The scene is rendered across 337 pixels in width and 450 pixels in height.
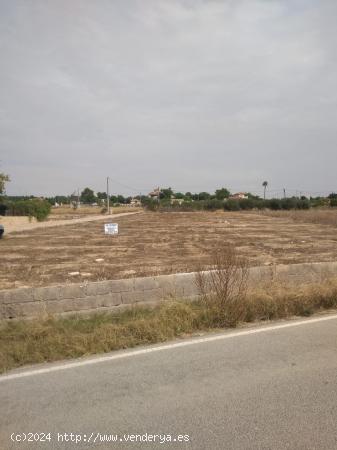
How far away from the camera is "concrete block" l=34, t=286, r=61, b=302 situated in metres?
6.39

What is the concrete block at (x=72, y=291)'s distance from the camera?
655 cm

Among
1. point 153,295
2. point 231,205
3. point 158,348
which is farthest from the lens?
point 231,205

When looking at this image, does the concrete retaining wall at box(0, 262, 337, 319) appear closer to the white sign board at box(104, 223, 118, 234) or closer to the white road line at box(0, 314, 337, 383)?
A: the white road line at box(0, 314, 337, 383)

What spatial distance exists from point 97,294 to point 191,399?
333cm

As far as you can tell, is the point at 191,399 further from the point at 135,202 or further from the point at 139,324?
the point at 135,202

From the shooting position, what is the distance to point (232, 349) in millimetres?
4973

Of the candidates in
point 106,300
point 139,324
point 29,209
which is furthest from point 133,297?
point 29,209

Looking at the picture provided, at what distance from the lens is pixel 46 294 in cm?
644

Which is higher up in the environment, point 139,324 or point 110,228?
point 110,228

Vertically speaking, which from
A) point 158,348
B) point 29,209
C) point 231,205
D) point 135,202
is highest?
point 135,202

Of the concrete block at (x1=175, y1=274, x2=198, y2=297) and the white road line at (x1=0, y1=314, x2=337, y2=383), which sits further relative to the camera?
the concrete block at (x1=175, y1=274, x2=198, y2=297)

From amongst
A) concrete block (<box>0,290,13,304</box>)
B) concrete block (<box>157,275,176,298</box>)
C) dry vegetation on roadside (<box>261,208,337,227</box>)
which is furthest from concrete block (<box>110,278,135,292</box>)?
dry vegetation on roadside (<box>261,208,337,227</box>)

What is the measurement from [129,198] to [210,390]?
175198 millimetres

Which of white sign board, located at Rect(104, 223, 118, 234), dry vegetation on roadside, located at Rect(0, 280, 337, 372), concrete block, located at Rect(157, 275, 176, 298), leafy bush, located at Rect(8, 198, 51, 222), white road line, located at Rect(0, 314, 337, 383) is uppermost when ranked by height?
leafy bush, located at Rect(8, 198, 51, 222)
